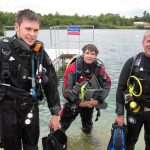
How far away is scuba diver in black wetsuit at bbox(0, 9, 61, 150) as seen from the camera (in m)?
2.81

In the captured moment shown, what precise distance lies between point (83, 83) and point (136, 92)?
3.58 ft

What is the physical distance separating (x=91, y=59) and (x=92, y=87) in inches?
16.2

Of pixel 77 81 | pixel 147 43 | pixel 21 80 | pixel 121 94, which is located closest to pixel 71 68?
pixel 77 81

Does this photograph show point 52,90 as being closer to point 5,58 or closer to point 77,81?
point 5,58

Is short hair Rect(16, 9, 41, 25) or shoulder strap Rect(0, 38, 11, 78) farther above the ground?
short hair Rect(16, 9, 41, 25)

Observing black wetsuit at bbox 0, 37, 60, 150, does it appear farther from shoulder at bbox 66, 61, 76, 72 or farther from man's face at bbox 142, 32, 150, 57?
shoulder at bbox 66, 61, 76, 72

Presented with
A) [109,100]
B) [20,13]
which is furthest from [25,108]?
[109,100]

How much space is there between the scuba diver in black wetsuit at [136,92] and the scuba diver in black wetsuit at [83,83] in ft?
2.76

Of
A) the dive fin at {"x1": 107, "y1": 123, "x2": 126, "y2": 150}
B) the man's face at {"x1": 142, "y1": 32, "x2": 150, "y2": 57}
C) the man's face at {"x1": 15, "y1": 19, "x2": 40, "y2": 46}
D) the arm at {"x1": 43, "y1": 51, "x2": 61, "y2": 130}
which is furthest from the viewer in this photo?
the dive fin at {"x1": 107, "y1": 123, "x2": 126, "y2": 150}

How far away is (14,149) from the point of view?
3018 mm

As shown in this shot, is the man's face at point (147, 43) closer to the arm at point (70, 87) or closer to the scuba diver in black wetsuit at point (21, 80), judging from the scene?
the scuba diver in black wetsuit at point (21, 80)

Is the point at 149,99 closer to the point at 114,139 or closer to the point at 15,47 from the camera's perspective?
the point at 114,139

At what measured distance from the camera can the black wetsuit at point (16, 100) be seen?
2816 millimetres

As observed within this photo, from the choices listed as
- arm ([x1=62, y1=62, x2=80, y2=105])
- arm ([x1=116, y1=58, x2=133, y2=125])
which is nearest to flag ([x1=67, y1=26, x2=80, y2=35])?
arm ([x1=62, y1=62, x2=80, y2=105])
